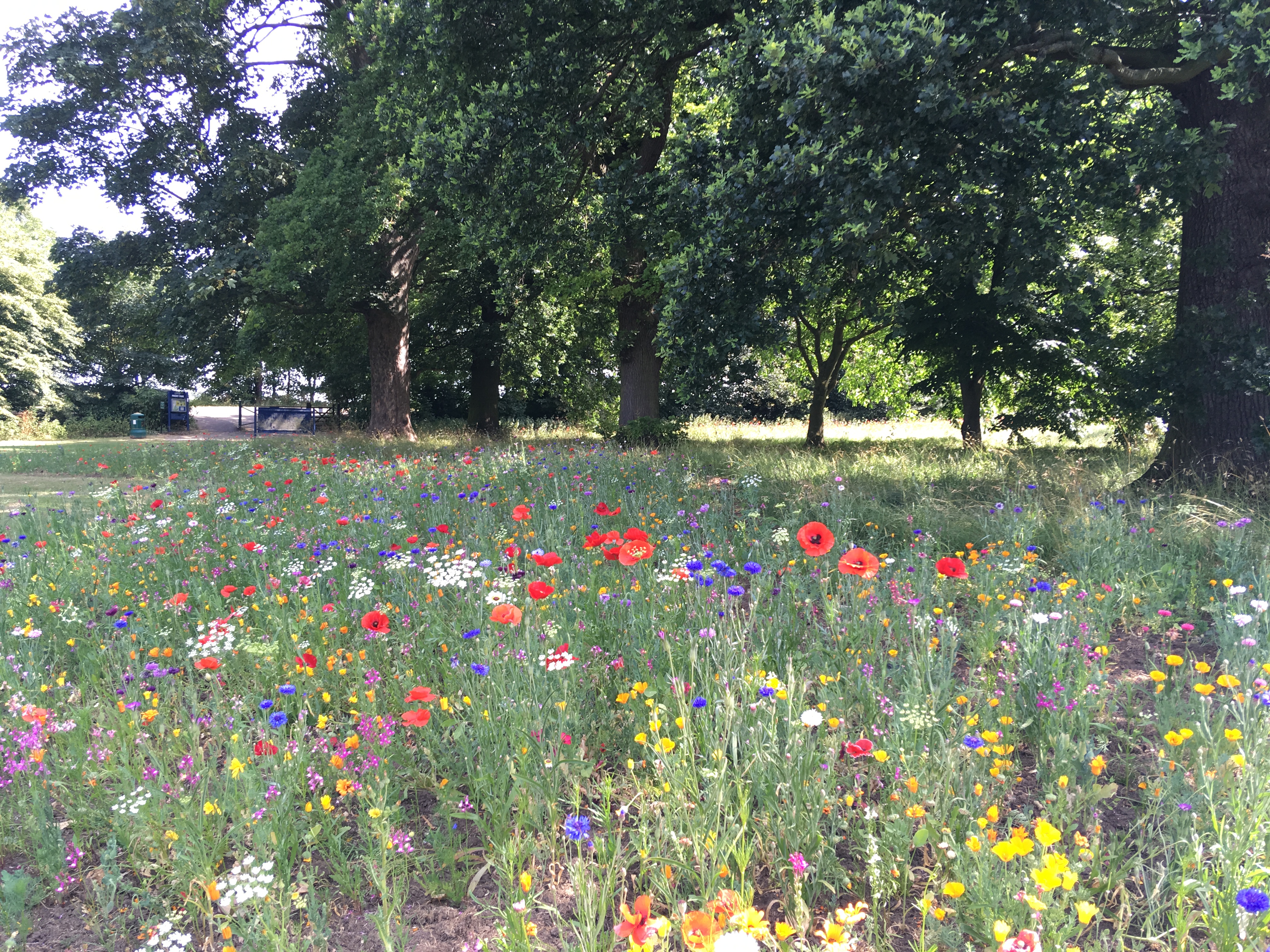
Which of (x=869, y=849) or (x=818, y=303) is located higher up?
(x=818, y=303)

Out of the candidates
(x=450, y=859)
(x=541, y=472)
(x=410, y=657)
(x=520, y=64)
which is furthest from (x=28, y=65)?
(x=450, y=859)

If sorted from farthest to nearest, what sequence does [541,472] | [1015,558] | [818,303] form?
[818,303], [541,472], [1015,558]

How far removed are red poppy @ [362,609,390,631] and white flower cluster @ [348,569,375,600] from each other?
2.49 feet

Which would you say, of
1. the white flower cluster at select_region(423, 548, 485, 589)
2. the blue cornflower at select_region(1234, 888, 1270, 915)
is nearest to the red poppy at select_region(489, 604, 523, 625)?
the white flower cluster at select_region(423, 548, 485, 589)

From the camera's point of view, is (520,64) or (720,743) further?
(520,64)

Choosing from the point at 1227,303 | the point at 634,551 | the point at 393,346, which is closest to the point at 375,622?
the point at 634,551

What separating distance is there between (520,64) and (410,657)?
908 centimetres

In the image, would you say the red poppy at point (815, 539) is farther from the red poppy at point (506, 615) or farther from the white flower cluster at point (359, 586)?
the white flower cluster at point (359, 586)

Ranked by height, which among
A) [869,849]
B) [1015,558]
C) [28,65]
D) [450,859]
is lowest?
[450,859]

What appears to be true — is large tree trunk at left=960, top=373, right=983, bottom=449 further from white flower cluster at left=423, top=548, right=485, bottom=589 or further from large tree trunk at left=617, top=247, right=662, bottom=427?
white flower cluster at left=423, top=548, right=485, bottom=589

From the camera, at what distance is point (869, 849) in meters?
1.89

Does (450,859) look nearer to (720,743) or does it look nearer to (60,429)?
(720,743)

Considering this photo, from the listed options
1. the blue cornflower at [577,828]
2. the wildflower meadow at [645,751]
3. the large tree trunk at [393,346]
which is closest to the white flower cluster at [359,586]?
the wildflower meadow at [645,751]

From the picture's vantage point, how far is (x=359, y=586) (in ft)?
12.9
